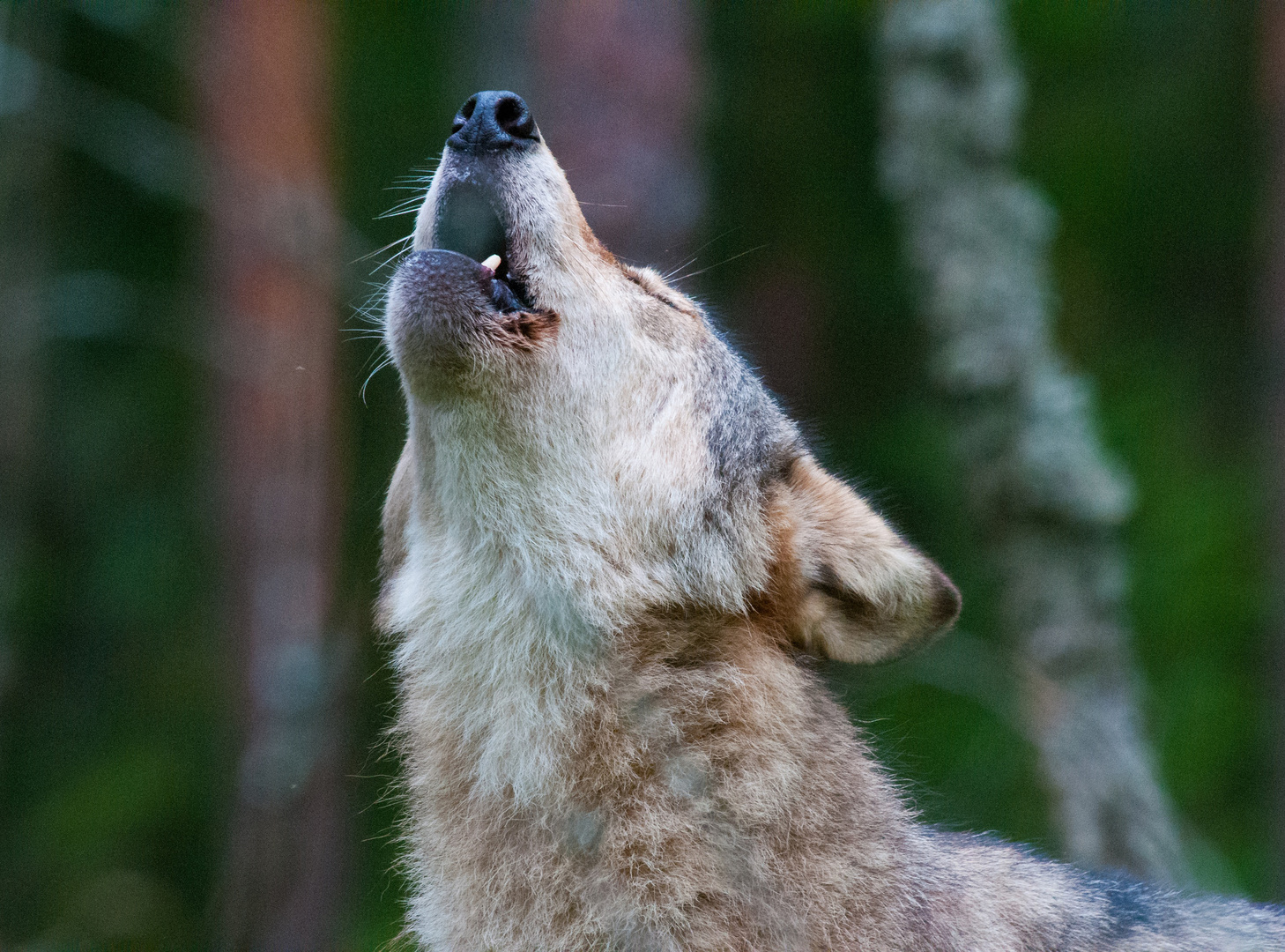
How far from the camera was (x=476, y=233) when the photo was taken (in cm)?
313

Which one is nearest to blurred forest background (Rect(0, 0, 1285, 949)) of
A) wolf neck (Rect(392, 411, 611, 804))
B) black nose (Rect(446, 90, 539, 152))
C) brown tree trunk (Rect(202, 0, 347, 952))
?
brown tree trunk (Rect(202, 0, 347, 952))

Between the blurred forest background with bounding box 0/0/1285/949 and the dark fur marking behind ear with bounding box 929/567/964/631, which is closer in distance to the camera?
the dark fur marking behind ear with bounding box 929/567/964/631

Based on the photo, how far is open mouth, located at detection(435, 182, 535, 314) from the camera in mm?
3059

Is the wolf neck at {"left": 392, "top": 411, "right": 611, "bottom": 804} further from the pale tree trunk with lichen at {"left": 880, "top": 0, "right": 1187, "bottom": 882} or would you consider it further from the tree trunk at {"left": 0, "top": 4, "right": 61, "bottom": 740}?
the tree trunk at {"left": 0, "top": 4, "right": 61, "bottom": 740}

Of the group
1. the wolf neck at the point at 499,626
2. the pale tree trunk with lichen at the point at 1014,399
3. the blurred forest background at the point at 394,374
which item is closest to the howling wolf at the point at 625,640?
the wolf neck at the point at 499,626

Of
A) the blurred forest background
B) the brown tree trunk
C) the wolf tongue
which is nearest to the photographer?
the wolf tongue

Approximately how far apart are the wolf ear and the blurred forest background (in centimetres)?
285

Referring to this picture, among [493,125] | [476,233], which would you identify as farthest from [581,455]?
[493,125]

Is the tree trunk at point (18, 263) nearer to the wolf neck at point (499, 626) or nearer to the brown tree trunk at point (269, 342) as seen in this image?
the brown tree trunk at point (269, 342)

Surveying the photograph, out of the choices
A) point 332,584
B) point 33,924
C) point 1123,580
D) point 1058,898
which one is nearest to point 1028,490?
point 1123,580

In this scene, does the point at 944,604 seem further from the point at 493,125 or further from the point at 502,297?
the point at 493,125

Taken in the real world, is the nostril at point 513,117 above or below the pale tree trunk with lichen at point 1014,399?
above

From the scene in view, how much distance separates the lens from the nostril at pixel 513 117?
124 inches

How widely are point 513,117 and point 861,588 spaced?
5.03ft
